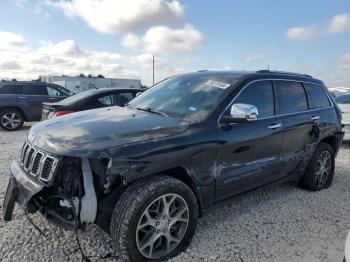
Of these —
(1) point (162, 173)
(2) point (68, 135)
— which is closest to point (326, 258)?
(1) point (162, 173)

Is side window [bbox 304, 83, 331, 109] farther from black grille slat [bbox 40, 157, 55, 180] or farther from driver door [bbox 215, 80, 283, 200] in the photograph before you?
black grille slat [bbox 40, 157, 55, 180]

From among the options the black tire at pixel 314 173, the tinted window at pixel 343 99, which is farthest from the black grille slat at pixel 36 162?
the tinted window at pixel 343 99

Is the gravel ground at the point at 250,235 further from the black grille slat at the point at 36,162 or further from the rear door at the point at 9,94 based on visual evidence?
the rear door at the point at 9,94

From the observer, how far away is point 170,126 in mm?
3357

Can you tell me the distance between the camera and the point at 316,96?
212 inches

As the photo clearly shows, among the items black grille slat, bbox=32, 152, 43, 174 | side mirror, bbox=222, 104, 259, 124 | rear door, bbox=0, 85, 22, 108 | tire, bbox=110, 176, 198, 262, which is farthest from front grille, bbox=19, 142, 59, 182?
rear door, bbox=0, 85, 22, 108

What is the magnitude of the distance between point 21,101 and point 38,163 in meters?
9.78

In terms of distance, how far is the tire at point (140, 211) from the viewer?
2891 millimetres

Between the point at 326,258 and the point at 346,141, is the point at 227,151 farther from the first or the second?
the point at 346,141

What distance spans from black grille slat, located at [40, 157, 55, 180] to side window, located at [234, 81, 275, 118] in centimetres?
212

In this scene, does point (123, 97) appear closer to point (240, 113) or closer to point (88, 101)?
point (88, 101)

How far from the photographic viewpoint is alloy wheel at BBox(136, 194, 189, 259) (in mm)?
3062

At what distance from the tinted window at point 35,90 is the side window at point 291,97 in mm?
9820

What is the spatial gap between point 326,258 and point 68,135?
9.00ft
